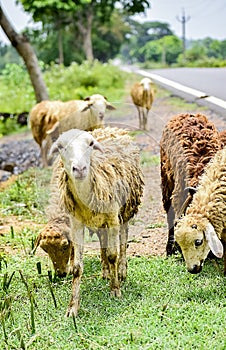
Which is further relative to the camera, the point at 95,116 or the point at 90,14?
the point at 90,14

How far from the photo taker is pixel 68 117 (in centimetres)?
871

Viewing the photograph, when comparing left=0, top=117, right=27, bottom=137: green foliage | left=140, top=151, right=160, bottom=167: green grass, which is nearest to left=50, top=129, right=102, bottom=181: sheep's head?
left=140, top=151, right=160, bottom=167: green grass

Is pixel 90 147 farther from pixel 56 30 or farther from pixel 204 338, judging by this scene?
pixel 56 30

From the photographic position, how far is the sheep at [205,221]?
160 inches

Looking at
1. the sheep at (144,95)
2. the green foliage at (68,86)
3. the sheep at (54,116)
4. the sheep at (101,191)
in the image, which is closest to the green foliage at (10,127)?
the green foliage at (68,86)

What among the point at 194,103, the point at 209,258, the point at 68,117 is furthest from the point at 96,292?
the point at 68,117

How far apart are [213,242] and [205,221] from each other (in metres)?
0.19

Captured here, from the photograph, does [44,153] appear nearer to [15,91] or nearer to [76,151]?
[76,151]

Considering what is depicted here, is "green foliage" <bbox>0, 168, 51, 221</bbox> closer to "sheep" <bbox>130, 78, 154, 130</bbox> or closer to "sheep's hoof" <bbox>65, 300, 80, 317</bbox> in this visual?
"sheep's hoof" <bbox>65, 300, 80, 317</bbox>

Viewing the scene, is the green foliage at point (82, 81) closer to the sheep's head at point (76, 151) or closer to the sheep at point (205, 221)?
the sheep at point (205, 221)

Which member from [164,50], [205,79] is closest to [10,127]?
[164,50]

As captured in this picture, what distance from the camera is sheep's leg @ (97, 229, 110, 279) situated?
14.6 feet

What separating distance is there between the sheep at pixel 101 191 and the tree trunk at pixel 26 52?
8406 millimetres

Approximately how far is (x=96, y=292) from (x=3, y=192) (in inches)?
157
